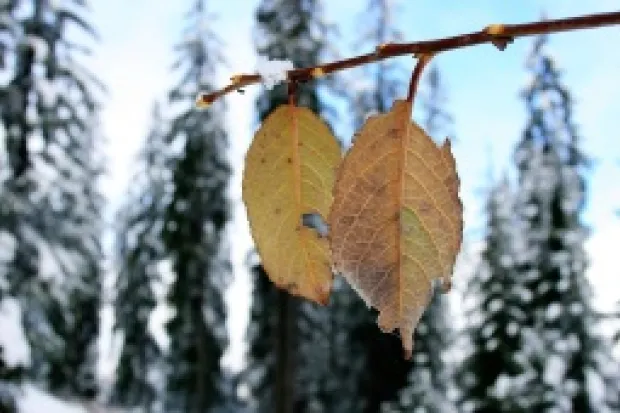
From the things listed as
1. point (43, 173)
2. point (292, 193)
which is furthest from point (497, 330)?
point (292, 193)

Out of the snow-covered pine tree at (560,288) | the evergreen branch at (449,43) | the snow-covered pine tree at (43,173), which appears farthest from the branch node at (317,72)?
the snow-covered pine tree at (560,288)

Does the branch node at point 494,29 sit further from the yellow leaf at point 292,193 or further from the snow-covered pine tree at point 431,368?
the snow-covered pine tree at point 431,368

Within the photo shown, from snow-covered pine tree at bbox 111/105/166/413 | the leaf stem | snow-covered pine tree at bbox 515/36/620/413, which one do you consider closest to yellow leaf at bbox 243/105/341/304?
the leaf stem

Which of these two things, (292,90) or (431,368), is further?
(431,368)

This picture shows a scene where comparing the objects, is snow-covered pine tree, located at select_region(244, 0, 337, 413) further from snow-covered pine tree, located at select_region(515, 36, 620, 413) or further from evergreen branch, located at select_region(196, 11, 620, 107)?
evergreen branch, located at select_region(196, 11, 620, 107)

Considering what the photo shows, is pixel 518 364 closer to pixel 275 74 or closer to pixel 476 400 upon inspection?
pixel 476 400

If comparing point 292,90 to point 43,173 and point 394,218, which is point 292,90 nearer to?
point 394,218
